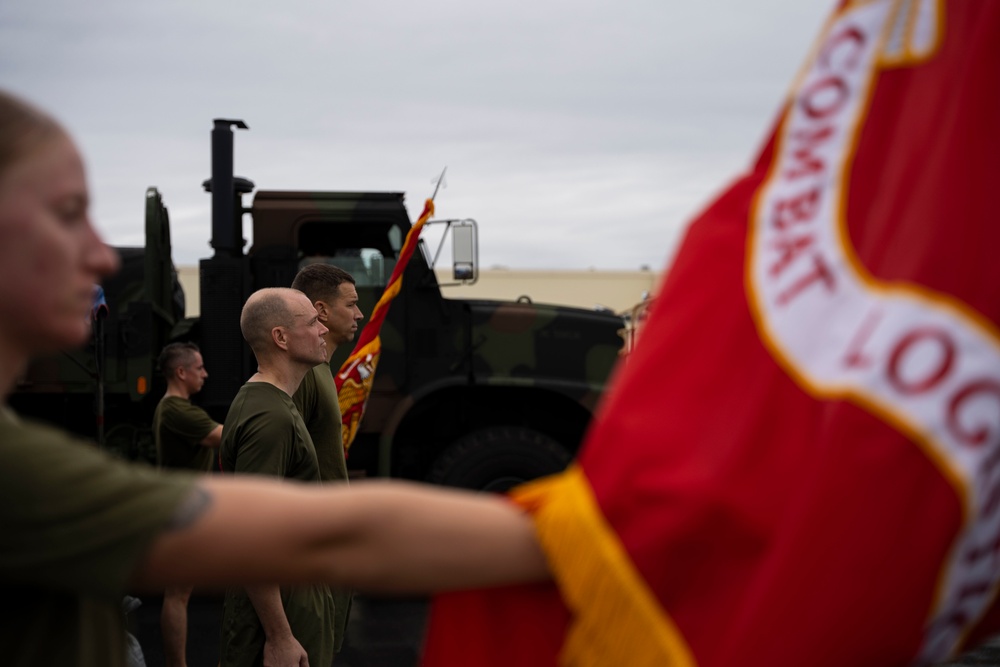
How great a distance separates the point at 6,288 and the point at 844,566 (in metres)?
0.95

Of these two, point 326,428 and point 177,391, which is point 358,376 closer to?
point 177,391

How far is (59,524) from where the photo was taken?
3.32ft

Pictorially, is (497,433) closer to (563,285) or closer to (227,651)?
(227,651)

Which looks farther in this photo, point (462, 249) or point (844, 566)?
point (462, 249)

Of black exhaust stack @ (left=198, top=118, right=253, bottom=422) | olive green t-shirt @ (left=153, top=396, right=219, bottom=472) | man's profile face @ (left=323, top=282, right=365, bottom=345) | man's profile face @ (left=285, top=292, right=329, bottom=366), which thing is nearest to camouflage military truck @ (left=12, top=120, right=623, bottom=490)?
black exhaust stack @ (left=198, top=118, right=253, bottom=422)

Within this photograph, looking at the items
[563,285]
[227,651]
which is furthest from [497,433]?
[563,285]

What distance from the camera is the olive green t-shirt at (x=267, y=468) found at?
114 inches

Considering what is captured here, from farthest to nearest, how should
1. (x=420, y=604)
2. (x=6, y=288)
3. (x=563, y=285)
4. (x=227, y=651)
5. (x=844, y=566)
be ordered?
(x=563, y=285), (x=420, y=604), (x=227, y=651), (x=844, y=566), (x=6, y=288)

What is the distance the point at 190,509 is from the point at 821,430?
0.74 metres

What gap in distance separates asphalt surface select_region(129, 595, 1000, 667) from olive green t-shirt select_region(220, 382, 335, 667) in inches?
92.2

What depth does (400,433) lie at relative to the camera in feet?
25.9

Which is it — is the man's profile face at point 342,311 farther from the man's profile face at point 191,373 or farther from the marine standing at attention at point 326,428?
the man's profile face at point 191,373

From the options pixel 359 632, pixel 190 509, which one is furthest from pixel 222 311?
pixel 190 509

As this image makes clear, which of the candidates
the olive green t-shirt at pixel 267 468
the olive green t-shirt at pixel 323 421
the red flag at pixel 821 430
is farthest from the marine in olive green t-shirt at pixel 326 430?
the red flag at pixel 821 430
